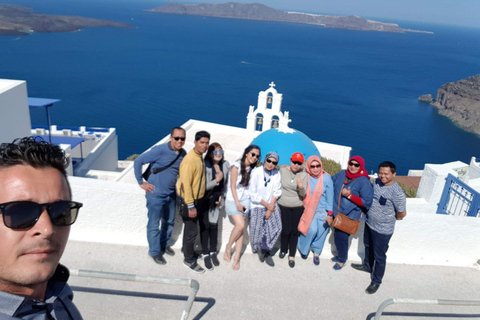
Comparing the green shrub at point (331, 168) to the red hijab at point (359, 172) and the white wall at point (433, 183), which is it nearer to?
the white wall at point (433, 183)

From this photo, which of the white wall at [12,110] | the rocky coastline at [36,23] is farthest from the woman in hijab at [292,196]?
the rocky coastline at [36,23]

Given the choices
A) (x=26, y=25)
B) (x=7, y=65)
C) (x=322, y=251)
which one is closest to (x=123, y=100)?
(x=7, y=65)

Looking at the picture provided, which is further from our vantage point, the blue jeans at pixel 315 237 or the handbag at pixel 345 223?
the blue jeans at pixel 315 237

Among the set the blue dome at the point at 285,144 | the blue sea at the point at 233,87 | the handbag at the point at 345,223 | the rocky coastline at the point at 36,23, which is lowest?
the blue sea at the point at 233,87

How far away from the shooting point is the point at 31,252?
1141 mm

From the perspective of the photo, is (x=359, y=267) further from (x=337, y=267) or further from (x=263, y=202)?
(x=263, y=202)

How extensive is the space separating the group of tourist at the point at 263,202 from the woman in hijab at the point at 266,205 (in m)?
0.01

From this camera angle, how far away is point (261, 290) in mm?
3982

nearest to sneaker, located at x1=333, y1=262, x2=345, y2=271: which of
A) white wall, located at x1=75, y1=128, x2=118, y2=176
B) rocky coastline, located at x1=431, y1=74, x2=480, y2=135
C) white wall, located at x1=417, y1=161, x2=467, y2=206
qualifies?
white wall, located at x1=417, y1=161, x2=467, y2=206

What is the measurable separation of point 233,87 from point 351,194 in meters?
68.6

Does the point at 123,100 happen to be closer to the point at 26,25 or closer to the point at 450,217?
the point at 450,217

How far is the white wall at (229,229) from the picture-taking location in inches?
175

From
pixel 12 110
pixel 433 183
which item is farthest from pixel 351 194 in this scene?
pixel 12 110

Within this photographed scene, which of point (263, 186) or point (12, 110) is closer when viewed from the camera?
point (263, 186)
